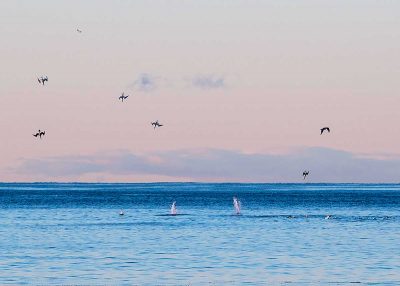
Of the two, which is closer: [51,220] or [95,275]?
[95,275]

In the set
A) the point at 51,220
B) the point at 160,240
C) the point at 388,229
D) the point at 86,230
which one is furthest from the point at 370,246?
the point at 51,220

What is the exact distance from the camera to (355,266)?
220 ft

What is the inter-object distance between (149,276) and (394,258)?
18.2m

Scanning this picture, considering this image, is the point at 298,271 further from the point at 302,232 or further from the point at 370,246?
the point at 302,232

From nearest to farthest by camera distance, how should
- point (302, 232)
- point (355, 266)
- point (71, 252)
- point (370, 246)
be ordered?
point (355, 266)
point (71, 252)
point (370, 246)
point (302, 232)

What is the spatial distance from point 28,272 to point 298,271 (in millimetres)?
14976

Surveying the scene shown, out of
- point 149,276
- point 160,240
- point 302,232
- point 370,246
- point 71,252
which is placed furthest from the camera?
point 302,232

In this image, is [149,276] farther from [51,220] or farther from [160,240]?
[51,220]

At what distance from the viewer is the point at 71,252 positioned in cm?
7762

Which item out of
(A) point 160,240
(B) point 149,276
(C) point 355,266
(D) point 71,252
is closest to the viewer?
(B) point 149,276

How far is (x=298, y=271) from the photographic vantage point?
64.0m

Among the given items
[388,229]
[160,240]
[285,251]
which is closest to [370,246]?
[285,251]

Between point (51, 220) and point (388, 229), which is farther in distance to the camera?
point (51, 220)

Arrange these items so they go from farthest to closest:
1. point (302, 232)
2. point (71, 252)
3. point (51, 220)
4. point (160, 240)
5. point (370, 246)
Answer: point (51, 220)
point (302, 232)
point (160, 240)
point (370, 246)
point (71, 252)
